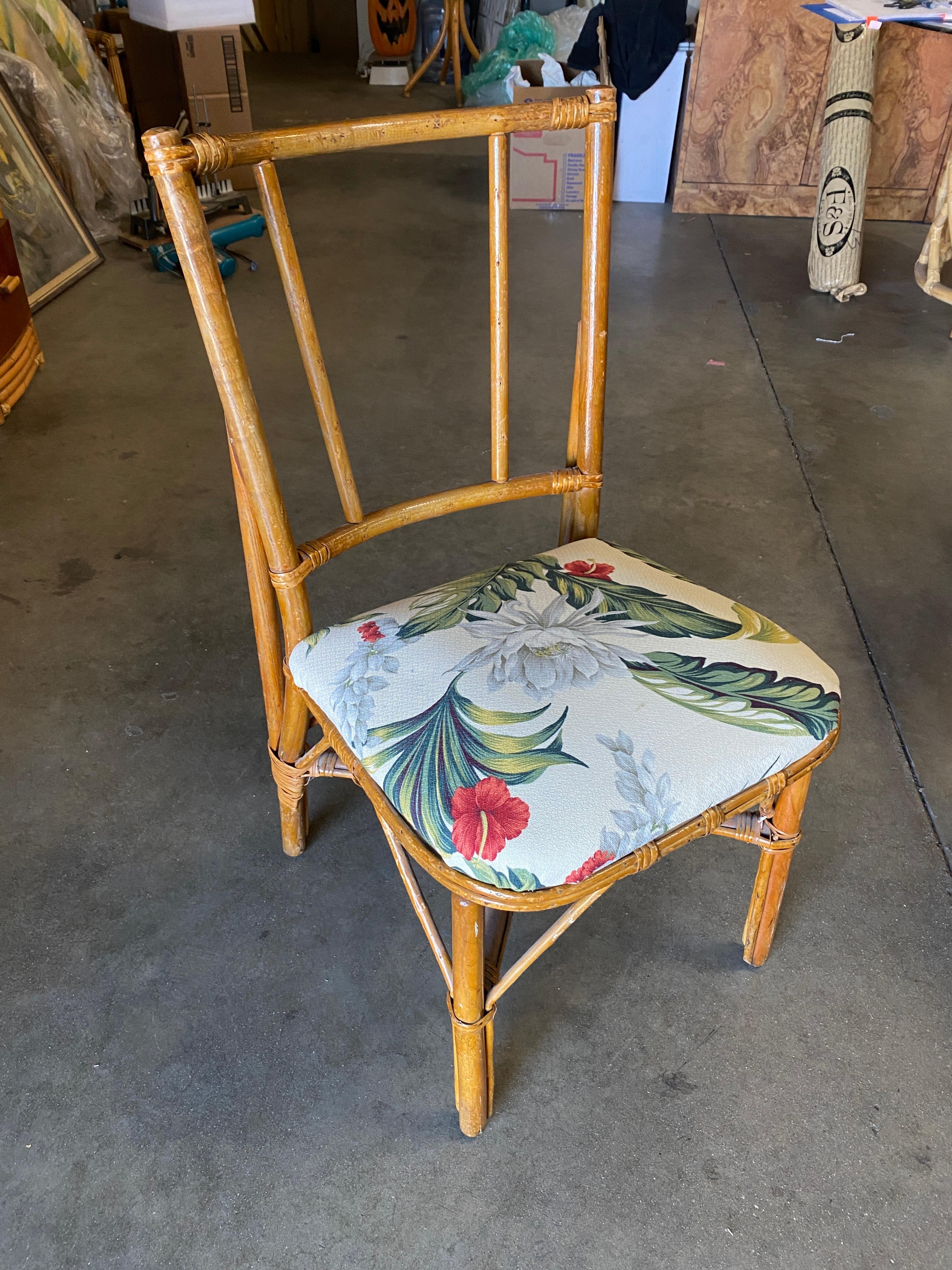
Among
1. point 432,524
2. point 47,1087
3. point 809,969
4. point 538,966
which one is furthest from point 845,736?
point 47,1087

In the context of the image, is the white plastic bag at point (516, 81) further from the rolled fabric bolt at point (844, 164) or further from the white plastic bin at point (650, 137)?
the rolled fabric bolt at point (844, 164)

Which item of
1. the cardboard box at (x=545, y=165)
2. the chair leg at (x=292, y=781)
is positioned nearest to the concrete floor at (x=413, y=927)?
the chair leg at (x=292, y=781)

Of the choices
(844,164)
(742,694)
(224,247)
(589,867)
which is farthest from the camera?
(224,247)

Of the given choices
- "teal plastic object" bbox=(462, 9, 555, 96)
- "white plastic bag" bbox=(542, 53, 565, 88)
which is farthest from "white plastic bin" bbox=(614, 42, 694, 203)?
"teal plastic object" bbox=(462, 9, 555, 96)

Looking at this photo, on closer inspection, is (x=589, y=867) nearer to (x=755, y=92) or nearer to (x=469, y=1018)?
(x=469, y=1018)

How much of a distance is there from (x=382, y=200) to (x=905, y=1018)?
3387 mm

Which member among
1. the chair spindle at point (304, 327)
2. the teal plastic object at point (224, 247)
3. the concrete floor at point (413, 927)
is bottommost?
the concrete floor at point (413, 927)

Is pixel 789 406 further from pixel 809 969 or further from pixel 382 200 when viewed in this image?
pixel 382 200

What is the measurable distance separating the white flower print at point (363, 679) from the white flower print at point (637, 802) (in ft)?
0.69

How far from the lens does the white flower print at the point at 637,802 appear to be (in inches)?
30.2

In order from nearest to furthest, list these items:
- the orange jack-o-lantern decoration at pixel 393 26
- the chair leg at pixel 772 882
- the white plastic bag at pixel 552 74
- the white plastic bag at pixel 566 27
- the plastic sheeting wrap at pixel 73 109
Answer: the chair leg at pixel 772 882
the plastic sheeting wrap at pixel 73 109
the white plastic bag at pixel 552 74
the white plastic bag at pixel 566 27
the orange jack-o-lantern decoration at pixel 393 26

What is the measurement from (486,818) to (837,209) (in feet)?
8.83

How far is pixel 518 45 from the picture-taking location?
13.9 feet

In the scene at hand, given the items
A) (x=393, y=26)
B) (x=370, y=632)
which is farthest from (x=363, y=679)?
(x=393, y=26)
